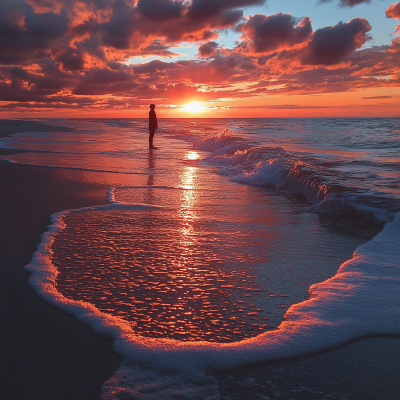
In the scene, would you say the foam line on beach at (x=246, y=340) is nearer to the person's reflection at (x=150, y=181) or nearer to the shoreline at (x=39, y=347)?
the shoreline at (x=39, y=347)

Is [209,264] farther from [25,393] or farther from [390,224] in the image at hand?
[390,224]

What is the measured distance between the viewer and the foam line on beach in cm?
181

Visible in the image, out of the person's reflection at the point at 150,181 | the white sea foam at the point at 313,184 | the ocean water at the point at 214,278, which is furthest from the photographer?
the person's reflection at the point at 150,181

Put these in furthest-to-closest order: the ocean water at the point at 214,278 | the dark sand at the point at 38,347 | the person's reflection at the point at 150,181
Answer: the person's reflection at the point at 150,181 < the ocean water at the point at 214,278 < the dark sand at the point at 38,347

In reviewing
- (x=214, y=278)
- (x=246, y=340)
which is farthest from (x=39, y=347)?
(x=214, y=278)

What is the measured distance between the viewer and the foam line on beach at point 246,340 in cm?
181

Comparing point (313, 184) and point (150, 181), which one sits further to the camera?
point (150, 181)

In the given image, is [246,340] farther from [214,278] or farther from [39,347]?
[39,347]

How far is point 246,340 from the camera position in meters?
2.14

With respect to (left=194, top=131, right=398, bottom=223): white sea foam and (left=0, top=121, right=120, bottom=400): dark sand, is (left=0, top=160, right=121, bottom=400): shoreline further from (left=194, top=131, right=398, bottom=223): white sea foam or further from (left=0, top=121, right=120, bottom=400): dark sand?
(left=194, top=131, right=398, bottom=223): white sea foam

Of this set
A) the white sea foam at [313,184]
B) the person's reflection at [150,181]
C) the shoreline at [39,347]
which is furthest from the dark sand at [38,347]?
the white sea foam at [313,184]

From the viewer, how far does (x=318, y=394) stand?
1731mm

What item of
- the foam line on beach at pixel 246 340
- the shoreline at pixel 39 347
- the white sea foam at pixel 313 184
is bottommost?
the shoreline at pixel 39 347

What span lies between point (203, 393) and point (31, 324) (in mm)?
1246
